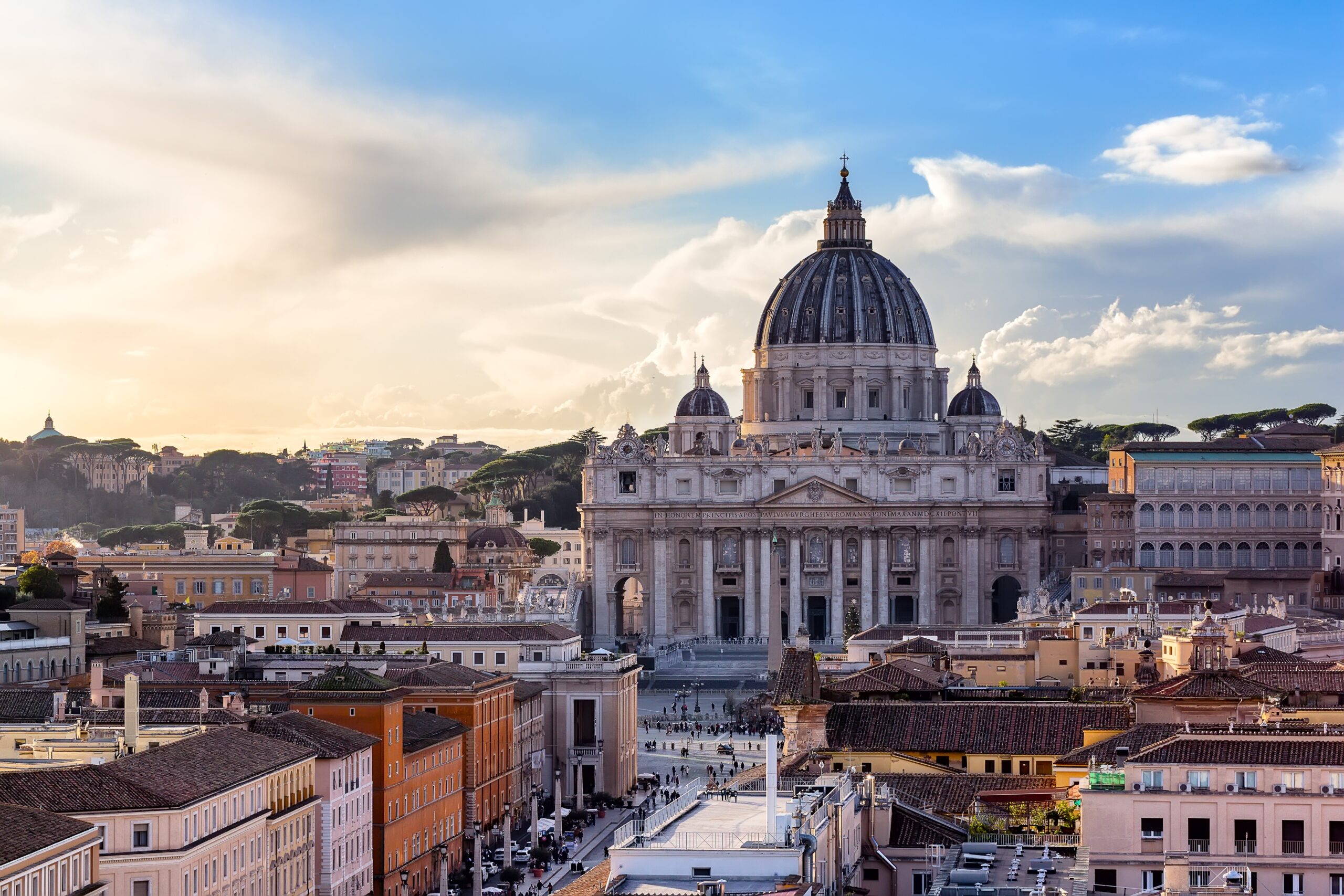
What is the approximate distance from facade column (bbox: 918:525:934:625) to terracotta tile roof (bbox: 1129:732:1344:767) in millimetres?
113730

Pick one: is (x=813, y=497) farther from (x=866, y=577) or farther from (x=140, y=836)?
(x=140, y=836)

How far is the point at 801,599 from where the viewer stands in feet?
504

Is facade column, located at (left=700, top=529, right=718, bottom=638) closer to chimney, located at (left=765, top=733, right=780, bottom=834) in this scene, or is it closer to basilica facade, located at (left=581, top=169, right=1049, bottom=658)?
basilica facade, located at (left=581, top=169, right=1049, bottom=658)

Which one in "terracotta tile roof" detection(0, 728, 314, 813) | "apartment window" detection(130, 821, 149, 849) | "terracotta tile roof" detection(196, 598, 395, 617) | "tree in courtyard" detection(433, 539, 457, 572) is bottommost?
"apartment window" detection(130, 821, 149, 849)

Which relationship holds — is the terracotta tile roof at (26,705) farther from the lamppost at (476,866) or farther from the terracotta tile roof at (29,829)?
the terracotta tile roof at (29,829)

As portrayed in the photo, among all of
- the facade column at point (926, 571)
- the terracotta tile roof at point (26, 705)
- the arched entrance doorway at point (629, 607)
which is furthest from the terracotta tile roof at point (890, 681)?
the arched entrance doorway at point (629, 607)

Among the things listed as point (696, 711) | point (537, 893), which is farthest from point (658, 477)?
point (537, 893)

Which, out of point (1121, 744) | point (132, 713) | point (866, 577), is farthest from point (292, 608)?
point (1121, 744)

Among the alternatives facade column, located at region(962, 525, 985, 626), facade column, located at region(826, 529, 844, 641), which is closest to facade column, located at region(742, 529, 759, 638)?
facade column, located at region(826, 529, 844, 641)

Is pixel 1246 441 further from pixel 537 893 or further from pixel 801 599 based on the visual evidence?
pixel 537 893

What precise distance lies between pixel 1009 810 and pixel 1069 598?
85260 millimetres

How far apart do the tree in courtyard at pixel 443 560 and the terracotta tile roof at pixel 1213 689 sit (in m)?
98.0

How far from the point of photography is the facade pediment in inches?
6048

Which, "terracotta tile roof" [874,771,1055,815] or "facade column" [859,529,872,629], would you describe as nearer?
"terracotta tile roof" [874,771,1055,815]
